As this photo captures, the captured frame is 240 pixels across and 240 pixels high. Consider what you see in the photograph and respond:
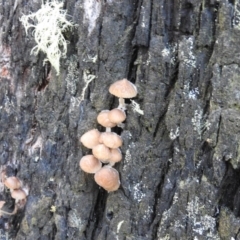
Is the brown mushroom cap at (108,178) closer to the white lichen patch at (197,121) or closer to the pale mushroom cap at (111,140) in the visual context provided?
the pale mushroom cap at (111,140)

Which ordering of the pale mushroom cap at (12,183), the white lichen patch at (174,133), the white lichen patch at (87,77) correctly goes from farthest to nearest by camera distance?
1. the pale mushroom cap at (12,183)
2. the white lichen patch at (87,77)
3. the white lichen patch at (174,133)

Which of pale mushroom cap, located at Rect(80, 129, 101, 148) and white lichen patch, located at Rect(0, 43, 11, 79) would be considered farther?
white lichen patch, located at Rect(0, 43, 11, 79)

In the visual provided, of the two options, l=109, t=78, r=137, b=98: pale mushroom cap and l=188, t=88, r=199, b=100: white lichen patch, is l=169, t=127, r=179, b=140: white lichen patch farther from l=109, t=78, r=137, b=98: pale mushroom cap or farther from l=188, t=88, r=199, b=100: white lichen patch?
l=109, t=78, r=137, b=98: pale mushroom cap

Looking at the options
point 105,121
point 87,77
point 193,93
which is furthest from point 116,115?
point 193,93

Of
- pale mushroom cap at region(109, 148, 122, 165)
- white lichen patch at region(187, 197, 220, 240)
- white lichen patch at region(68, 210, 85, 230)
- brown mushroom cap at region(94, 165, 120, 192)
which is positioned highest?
pale mushroom cap at region(109, 148, 122, 165)

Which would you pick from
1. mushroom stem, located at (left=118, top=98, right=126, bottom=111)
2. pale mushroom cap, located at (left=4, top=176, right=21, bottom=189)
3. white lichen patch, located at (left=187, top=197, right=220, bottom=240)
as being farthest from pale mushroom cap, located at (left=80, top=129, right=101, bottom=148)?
white lichen patch, located at (left=187, top=197, right=220, bottom=240)

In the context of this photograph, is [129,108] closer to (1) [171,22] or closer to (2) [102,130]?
(2) [102,130]

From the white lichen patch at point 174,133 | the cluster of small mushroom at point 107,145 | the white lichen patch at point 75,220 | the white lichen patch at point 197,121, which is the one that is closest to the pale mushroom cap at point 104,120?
the cluster of small mushroom at point 107,145
